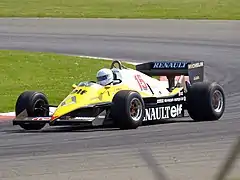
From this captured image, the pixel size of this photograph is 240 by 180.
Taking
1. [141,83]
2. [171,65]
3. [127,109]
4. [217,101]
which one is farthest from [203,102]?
[127,109]

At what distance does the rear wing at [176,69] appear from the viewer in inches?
569

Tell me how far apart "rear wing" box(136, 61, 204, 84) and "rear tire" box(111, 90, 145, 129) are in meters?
2.04

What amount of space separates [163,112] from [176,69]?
1.30 m

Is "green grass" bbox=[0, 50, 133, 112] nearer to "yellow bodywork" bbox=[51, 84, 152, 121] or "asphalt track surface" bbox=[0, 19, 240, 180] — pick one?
"asphalt track surface" bbox=[0, 19, 240, 180]

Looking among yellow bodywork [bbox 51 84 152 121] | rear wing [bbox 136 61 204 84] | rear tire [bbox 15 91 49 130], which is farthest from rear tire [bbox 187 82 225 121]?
rear tire [bbox 15 91 49 130]

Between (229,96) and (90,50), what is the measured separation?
13.2 metres

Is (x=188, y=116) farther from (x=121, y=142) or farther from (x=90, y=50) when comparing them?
(x=90, y=50)

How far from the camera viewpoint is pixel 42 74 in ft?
71.7

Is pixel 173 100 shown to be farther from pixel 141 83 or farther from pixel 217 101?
pixel 217 101

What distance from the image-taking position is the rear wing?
47.4 ft

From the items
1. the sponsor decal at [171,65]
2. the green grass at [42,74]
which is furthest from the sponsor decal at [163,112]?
the green grass at [42,74]

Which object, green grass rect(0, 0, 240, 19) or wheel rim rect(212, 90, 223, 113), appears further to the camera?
green grass rect(0, 0, 240, 19)

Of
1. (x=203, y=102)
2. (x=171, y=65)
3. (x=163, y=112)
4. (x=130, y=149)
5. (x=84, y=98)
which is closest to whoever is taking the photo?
(x=130, y=149)

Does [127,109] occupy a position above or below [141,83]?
below
